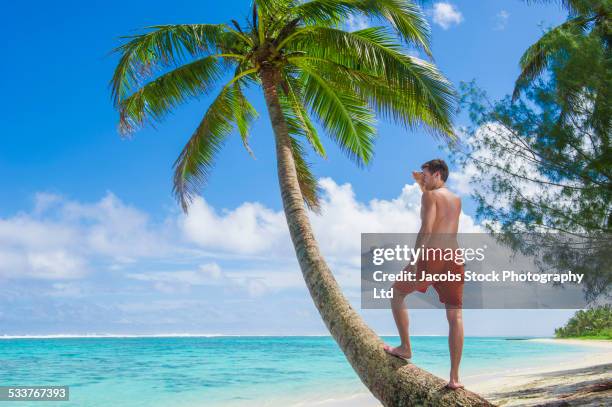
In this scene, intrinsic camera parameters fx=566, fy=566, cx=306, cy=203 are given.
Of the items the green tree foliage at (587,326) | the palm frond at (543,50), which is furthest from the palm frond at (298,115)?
the green tree foliage at (587,326)

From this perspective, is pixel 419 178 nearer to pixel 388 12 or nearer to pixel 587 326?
pixel 388 12

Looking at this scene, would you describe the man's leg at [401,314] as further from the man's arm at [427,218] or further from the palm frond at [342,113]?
the palm frond at [342,113]

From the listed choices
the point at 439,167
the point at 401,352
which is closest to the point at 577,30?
the point at 439,167

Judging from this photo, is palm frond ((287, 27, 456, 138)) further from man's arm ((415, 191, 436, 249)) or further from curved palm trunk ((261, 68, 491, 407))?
man's arm ((415, 191, 436, 249))

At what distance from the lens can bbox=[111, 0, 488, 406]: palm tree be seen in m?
7.72

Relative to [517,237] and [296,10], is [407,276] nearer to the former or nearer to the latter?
[517,237]

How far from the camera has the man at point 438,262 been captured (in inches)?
190

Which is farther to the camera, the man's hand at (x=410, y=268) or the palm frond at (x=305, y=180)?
the palm frond at (x=305, y=180)

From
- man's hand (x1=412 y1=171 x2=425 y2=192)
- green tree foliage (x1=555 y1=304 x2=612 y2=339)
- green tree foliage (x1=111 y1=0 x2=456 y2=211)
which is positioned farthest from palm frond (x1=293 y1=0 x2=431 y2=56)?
green tree foliage (x1=555 y1=304 x2=612 y2=339)

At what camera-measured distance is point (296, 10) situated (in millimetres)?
8773

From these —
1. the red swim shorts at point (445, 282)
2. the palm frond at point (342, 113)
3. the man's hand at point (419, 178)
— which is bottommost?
the red swim shorts at point (445, 282)

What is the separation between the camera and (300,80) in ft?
34.1

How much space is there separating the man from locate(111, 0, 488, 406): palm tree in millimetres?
1116

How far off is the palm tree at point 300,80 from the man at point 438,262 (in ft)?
3.66
